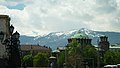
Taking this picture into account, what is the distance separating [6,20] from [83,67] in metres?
32.1

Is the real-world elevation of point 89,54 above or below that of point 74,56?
above

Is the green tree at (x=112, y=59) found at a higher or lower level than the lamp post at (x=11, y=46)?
lower

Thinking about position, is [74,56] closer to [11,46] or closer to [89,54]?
[89,54]

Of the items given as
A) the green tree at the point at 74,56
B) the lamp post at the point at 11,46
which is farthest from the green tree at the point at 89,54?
the lamp post at the point at 11,46

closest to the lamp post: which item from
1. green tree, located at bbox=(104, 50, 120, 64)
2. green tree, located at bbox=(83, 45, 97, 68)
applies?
green tree, located at bbox=(83, 45, 97, 68)

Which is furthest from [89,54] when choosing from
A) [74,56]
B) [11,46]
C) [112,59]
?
[11,46]

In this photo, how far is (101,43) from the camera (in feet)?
587

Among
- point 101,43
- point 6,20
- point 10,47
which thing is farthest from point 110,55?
point 10,47

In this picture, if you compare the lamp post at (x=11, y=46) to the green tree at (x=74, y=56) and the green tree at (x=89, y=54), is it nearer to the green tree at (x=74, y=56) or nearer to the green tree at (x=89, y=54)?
the green tree at (x=74, y=56)

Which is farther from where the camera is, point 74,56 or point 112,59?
point 112,59

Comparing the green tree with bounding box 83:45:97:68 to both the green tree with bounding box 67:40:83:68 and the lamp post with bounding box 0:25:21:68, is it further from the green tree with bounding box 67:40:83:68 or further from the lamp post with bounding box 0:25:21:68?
the lamp post with bounding box 0:25:21:68

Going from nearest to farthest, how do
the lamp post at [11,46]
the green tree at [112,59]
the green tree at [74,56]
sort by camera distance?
1. the lamp post at [11,46]
2. the green tree at [74,56]
3. the green tree at [112,59]

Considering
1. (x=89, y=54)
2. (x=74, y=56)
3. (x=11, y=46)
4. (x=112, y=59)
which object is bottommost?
(x=112, y=59)

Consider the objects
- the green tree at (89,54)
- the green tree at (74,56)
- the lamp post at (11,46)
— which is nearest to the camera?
the lamp post at (11,46)
